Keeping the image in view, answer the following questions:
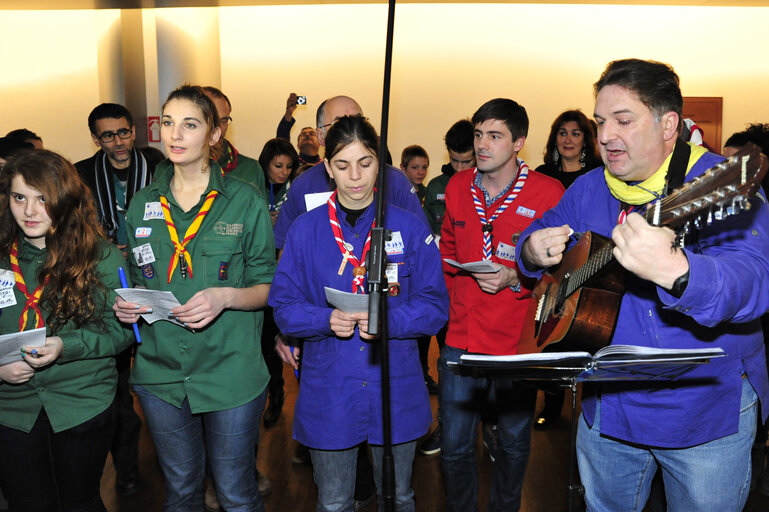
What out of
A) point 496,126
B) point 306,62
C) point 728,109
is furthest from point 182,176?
point 728,109

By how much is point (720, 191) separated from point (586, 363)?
46 centimetres

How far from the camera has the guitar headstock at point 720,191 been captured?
1338mm

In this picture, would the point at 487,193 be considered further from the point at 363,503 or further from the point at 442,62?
the point at 442,62

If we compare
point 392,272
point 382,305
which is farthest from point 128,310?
point 382,305

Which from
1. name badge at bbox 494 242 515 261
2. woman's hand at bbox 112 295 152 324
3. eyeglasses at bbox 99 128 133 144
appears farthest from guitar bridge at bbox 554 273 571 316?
eyeglasses at bbox 99 128 133 144

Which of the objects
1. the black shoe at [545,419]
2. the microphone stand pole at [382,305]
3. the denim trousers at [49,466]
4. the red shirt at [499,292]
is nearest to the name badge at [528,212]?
the red shirt at [499,292]

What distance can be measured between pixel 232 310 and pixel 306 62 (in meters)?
7.20

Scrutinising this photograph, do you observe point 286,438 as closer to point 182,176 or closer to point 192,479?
point 192,479

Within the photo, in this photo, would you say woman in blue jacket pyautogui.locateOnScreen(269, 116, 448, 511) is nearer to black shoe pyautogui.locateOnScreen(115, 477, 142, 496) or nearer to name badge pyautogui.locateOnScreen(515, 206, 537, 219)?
name badge pyautogui.locateOnScreen(515, 206, 537, 219)

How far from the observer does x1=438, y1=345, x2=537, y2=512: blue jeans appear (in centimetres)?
292

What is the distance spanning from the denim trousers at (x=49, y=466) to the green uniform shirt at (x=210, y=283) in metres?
0.28

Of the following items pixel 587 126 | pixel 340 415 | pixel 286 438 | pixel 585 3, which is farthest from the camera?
pixel 585 3

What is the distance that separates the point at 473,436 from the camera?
9.71 feet

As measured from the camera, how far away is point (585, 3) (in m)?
8.77
